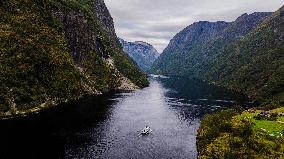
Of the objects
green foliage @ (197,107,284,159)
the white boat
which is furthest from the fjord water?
green foliage @ (197,107,284,159)

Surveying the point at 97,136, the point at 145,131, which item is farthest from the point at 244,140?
the point at 97,136

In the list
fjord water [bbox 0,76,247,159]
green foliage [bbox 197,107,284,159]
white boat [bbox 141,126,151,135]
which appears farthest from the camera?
white boat [bbox 141,126,151,135]

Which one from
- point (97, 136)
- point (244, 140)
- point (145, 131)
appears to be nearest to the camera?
point (244, 140)

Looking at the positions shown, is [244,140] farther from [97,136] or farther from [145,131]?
[97,136]

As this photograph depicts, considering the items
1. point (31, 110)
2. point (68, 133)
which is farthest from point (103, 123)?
point (31, 110)

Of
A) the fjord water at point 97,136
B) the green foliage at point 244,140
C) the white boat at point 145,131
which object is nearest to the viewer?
the green foliage at point 244,140

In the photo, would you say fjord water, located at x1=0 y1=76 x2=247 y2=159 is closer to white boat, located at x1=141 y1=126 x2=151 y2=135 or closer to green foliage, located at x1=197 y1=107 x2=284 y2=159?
white boat, located at x1=141 y1=126 x2=151 y2=135

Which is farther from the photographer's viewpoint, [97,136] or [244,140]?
[97,136]

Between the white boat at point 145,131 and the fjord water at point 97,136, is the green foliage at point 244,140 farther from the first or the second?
the white boat at point 145,131

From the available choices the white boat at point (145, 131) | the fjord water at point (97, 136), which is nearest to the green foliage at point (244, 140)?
the fjord water at point (97, 136)

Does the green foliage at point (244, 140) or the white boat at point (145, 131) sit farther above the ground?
the green foliage at point (244, 140)

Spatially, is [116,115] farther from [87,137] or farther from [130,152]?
[130,152]

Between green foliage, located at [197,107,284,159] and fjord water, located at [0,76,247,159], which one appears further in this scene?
fjord water, located at [0,76,247,159]
